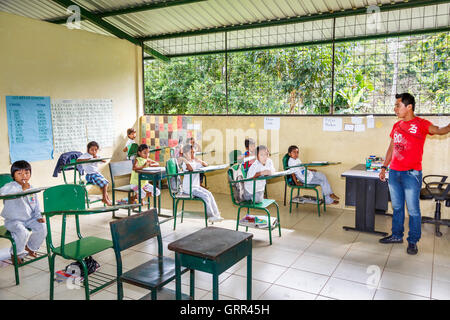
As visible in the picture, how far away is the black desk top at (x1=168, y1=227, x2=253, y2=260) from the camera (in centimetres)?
217

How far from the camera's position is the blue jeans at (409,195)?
3920 mm

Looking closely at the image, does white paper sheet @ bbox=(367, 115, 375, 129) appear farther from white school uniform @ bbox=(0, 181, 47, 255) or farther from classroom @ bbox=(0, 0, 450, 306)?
white school uniform @ bbox=(0, 181, 47, 255)

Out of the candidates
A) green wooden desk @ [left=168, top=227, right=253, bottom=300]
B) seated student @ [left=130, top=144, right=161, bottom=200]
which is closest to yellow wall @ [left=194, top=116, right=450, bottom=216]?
seated student @ [left=130, top=144, right=161, bottom=200]

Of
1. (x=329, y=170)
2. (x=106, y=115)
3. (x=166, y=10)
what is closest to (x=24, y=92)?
(x=106, y=115)

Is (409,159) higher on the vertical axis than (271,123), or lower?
lower

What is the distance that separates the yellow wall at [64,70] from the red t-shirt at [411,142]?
16.9 feet

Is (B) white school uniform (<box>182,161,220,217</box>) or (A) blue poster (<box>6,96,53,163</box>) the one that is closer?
(B) white school uniform (<box>182,161,220,217</box>)

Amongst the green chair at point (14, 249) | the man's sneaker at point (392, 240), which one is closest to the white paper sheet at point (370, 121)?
the man's sneaker at point (392, 240)

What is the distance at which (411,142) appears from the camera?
3.88 m

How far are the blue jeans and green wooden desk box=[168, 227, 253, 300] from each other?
231 centimetres

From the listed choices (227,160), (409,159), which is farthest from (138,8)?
(409,159)

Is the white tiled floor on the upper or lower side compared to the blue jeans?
lower

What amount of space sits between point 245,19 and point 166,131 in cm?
264

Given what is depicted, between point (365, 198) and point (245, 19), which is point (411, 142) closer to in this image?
point (365, 198)
